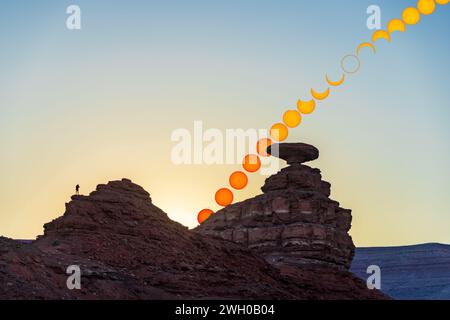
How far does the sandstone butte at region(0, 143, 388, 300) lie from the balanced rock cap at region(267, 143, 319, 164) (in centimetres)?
139

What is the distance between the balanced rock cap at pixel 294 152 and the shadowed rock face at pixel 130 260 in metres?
19.1

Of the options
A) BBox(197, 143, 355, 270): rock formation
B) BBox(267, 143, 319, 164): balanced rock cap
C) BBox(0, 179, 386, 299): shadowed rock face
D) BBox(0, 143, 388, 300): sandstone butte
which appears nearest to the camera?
BBox(0, 179, 386, 299): shadowed rock face

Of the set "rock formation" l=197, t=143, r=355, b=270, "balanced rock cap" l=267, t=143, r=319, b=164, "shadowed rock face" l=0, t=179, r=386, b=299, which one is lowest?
"shadowed rock face" l=0, t=179, r=386, b=299

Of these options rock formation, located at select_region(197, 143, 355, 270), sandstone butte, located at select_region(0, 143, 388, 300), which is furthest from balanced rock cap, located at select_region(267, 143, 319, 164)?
sandstone butte, located at select_region(0, 143, 388, 300)

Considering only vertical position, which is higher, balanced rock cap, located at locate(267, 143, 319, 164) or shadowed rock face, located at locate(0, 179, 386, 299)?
balanced rock cap, located at locate(267, 143, 319, 164)

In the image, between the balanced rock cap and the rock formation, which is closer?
the rock formation

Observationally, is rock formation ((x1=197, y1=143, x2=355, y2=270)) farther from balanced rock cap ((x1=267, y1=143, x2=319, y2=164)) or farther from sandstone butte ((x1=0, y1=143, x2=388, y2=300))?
sandstone butte ((x1=0, y1=143, x2=388, y2=300))

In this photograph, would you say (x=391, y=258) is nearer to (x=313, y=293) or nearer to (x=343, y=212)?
(x=343, y=212)

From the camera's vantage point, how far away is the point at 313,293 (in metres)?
62.7

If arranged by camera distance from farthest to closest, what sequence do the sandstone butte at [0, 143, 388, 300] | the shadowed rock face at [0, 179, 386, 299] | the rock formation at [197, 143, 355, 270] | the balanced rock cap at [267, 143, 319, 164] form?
1. the balanced rock cap at [267, 143, 319, 164]
2. the rock formation at [197, 143, 355, 270]
3. the sandstone butte at [0, 143, 388, 300]
4. the shadowed rock face at [0, 179, 386, 299]

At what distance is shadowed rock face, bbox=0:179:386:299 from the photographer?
4112cm

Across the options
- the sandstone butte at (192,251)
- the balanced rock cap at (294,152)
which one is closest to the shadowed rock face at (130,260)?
the sandstone butte at (192,251)

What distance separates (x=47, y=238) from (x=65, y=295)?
1158cm
